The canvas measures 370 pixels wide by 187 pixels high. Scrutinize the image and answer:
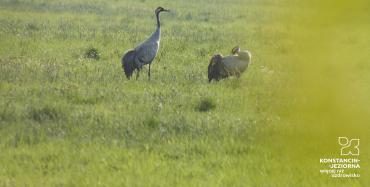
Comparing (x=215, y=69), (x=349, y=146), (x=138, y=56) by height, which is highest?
(x=138, y=56)

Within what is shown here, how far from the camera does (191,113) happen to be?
9320 millimetres

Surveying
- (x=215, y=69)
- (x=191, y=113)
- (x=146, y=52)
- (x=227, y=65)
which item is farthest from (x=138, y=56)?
(x=191, y=113)

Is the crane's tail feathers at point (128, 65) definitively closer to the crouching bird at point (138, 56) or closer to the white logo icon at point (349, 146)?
the crouching bird at point (138, 56)

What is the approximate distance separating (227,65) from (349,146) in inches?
239

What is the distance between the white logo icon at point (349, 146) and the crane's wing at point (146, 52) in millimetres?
6161

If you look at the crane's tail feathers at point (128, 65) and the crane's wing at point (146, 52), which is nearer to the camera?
the crane's tail feathers at point (128, 65)

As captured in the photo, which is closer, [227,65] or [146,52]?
[227,65]

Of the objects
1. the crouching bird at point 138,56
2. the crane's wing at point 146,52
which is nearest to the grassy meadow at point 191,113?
the crouching bird at point 138,56

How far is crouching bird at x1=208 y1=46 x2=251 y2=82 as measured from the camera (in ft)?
39.5

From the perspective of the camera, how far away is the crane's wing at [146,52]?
12.3 m

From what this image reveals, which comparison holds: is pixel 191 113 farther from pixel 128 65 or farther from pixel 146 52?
pixel 146 52

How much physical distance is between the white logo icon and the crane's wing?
6.16 meters

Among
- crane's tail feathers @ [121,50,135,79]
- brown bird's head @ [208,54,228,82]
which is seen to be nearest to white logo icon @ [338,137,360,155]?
brown bird's head @ [208,54,228,82]

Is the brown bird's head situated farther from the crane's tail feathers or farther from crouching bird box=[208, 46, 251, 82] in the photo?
the crane's tail feathers
